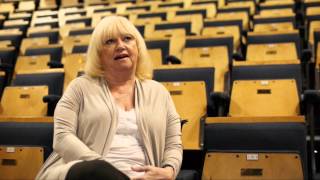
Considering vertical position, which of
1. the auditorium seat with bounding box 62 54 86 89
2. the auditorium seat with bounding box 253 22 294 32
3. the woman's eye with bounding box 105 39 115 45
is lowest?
the auditorium seat with bounding box 62 54 86 89

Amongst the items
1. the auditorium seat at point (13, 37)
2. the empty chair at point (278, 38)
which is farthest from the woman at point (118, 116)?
the auditorium seat at point (13, 37)

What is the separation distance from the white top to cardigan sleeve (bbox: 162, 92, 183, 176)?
3 centimetres

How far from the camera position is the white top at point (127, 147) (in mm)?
465

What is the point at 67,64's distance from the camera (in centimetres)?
112

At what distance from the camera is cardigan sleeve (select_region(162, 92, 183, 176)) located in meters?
0.50

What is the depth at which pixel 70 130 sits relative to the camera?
1.54 feet

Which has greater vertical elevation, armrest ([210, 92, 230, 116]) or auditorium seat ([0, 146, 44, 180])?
armrest ([210, 92, 230, 116])

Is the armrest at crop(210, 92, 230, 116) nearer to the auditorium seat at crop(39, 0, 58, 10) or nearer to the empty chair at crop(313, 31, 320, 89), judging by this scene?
the empty chair at crop(313, 31, 320, 89)

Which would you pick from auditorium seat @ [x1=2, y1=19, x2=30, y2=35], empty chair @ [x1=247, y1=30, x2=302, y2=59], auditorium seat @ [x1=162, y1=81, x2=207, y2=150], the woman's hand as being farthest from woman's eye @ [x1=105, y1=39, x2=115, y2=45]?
auditorium seat @ [x1=2, y1=19, x2=30, y2=35]

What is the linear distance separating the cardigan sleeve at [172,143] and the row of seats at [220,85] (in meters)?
0.11

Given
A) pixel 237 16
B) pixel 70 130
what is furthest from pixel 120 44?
pixel 237 16

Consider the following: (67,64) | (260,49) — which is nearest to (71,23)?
(67,64)

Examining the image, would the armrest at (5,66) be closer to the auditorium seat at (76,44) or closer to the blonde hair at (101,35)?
the auditorium seat at (76,44)

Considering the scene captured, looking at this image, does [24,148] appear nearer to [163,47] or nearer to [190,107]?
[190,107]
